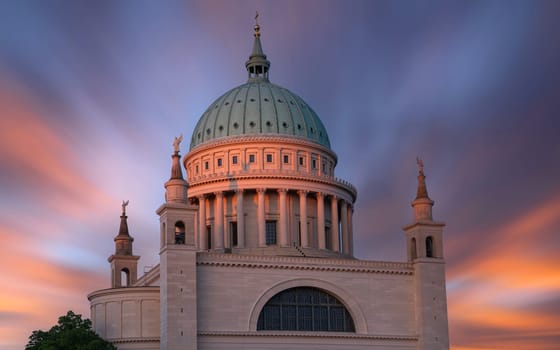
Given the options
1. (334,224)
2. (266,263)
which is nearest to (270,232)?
(334,224)

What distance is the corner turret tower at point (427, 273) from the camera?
77875 mm

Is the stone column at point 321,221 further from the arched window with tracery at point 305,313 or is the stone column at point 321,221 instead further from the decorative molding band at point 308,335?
the decorative molding band at point 308,335

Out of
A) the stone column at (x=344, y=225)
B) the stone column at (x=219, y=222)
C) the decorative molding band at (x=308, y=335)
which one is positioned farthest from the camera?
the stone column at (x=344, y=225)

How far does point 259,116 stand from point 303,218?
11981mm

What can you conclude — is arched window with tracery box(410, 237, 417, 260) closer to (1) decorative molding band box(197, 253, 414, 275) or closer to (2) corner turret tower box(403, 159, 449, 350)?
(2) corner turret tower box(403, 159, 449, 350)

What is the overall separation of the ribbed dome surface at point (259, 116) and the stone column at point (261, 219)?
7149 mm

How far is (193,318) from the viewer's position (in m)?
70.7

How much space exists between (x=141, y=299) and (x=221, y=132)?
80.0 feet

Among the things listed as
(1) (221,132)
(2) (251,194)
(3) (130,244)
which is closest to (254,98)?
(1) (221,132)

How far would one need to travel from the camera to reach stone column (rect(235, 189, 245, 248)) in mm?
87812

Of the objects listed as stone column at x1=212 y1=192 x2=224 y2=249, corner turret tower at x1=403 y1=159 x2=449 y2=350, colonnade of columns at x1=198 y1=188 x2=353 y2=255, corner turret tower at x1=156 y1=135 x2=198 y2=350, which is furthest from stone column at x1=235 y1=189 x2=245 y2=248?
corner turret tower at x1=403 y1=159 x2=449 y2=350

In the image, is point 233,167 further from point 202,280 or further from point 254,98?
point 202,280

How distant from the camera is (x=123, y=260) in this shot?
91.1 meters

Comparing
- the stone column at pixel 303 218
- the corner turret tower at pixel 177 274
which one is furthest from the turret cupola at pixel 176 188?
the stone column at pixel 303 218
